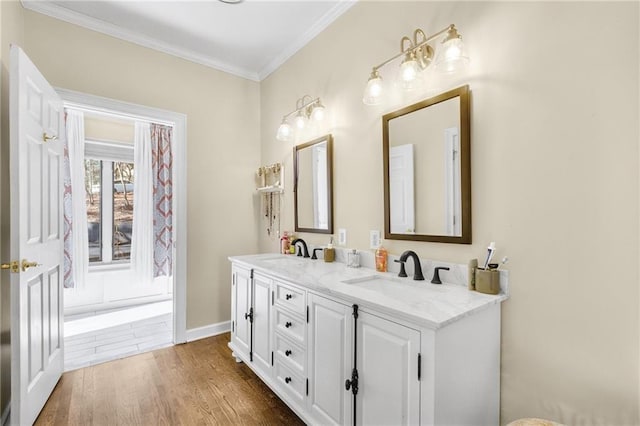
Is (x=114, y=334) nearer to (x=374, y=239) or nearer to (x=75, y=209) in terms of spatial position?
(x=75, y=209)

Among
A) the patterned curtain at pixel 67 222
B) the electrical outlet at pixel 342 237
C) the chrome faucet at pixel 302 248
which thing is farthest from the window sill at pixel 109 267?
the electrical outlet at pixel 342 237

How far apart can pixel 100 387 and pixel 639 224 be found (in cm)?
315

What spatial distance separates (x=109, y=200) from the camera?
418 centimetres

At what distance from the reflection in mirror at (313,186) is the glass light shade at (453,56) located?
3.46 ft

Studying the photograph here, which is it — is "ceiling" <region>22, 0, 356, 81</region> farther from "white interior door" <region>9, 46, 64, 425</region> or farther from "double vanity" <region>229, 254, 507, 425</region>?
"double vanity" <region>229, 254, 507, 425</region>

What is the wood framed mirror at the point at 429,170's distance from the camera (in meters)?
1.58

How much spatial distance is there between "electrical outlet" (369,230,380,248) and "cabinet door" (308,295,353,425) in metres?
0.61

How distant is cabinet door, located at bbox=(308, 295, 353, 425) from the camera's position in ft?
4.81

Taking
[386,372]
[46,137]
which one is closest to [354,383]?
[386,372]

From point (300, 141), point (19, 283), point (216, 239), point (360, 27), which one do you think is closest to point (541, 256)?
point (360, 27)

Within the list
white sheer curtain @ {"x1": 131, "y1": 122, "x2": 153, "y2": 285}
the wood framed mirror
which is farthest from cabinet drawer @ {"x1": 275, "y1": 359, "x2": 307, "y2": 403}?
white sheer curtain @ {"x1": 131, "y1": 122, "x2": 153, "y2": 285}

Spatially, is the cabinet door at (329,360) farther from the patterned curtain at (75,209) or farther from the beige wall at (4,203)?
the patterned curtain at (75,209)

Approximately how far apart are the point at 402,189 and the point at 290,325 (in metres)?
1.07

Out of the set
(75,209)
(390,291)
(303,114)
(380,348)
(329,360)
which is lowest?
(329,360)
